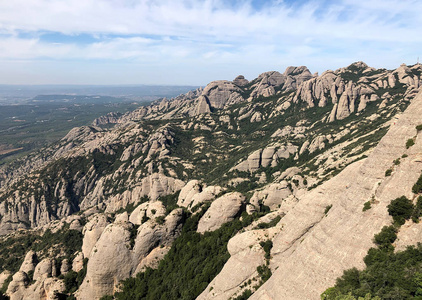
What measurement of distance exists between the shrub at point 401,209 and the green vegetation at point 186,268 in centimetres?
3180

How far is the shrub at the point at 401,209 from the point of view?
84.4ft

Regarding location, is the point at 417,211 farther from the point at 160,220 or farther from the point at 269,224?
the point at 160,220

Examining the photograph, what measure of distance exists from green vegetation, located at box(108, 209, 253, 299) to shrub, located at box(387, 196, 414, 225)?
104 ft

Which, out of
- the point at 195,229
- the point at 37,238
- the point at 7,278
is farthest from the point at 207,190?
the point at 37,238

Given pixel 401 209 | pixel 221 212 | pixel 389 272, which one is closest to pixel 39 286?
pixel 221 212

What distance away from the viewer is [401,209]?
26109mm

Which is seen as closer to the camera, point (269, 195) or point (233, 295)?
point (233, 295)

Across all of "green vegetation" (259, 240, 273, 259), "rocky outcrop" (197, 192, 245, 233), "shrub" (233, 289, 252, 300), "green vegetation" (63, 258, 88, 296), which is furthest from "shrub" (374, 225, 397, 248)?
"green vegetation" (63, 258, 88, 296)

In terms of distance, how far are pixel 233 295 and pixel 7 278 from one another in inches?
3167

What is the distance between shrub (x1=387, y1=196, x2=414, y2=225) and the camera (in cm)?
2573

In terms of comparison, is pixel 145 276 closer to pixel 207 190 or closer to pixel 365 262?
pixel 207 190

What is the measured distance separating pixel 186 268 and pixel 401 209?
44142 millimetres

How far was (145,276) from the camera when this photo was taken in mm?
56469

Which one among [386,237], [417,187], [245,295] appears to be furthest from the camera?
[245,295]
